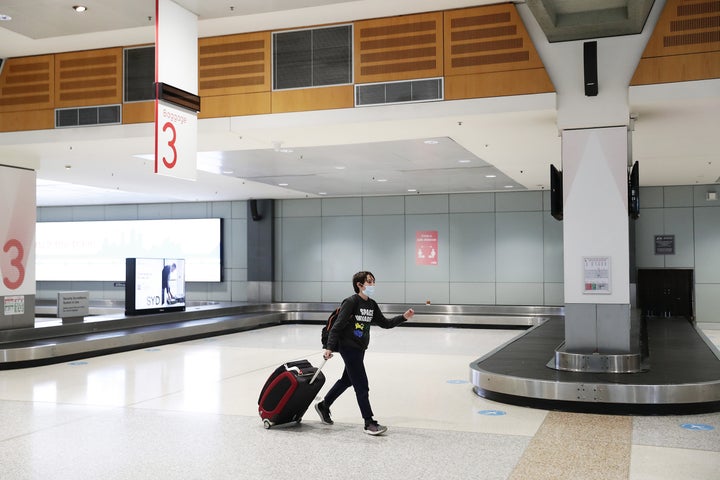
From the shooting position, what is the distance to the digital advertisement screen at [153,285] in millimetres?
16750

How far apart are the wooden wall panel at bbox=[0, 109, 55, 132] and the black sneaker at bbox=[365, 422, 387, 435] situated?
25.1 feet

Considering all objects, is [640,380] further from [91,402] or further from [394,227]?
[394,227]

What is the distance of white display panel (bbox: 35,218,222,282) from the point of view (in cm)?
2488

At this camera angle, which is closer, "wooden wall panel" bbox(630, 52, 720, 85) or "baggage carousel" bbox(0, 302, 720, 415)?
"baggage carousel" bbox(0, 302, 720, 415)

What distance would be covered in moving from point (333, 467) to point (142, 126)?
7.07m

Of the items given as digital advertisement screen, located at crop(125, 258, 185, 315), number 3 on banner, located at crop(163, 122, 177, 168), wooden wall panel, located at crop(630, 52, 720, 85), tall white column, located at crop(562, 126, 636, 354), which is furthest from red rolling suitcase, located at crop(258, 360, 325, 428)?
digital advertisement screen, located at crop(125, 258, 185, 315)

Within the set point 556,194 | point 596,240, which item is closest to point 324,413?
point 596,240

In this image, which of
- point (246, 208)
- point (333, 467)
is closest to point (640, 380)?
point (333, 467)

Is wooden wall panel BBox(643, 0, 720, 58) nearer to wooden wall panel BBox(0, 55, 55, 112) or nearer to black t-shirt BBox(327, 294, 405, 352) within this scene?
black t-shirt BBox(327, 294, 405, 352)

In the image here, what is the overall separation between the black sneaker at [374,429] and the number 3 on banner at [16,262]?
8.84 meters

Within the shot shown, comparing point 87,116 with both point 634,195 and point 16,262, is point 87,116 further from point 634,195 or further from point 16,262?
point 634,195

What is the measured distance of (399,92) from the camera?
973 cm

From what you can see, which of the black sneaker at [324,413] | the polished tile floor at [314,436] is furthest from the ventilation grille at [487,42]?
the black sneaker at [324,413]

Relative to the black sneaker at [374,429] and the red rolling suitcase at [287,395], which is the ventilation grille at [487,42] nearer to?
the red rolling suitcase at [287,395]
